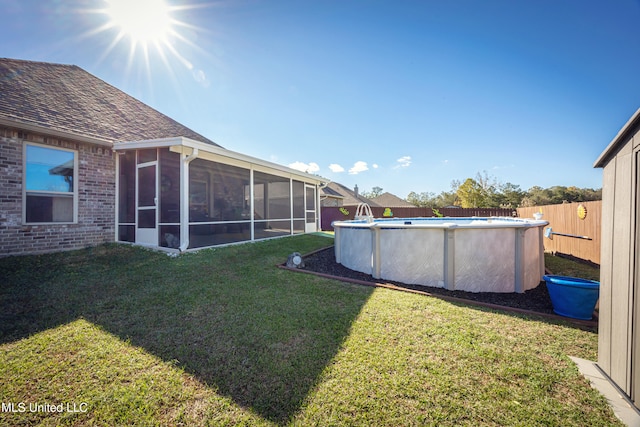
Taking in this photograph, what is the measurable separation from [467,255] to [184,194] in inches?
265

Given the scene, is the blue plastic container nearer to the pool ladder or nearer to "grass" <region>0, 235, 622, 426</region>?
"grass" <region>0, 235, 622, 426</region>

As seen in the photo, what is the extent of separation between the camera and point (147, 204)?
6652mm

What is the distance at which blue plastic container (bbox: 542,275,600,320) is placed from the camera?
3.13m

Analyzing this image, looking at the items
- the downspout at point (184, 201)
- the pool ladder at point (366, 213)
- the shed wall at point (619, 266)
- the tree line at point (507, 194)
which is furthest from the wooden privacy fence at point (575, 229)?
the tree line at point (507, 194)

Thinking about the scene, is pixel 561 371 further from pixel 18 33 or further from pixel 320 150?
pixel 320 150

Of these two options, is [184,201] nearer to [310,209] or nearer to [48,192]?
[48,192]

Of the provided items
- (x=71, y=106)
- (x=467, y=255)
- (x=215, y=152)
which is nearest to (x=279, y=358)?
(x=467, y=255)

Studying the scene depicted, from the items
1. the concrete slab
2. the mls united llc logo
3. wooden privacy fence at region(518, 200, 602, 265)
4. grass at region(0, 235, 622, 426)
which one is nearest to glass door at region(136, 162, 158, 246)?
grass at region(0, 235, 622, 426)

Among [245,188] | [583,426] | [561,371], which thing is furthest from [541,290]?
[245,188]

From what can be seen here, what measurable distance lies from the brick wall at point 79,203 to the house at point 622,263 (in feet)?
31.4

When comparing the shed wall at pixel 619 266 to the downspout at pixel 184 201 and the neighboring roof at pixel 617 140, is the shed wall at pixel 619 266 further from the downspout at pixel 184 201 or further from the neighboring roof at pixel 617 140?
the downspout at pixel 184 201

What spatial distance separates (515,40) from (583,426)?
32.6 ft

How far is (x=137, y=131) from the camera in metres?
8.16

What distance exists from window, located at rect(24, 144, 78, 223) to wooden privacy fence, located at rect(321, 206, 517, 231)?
14.1m
